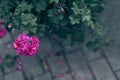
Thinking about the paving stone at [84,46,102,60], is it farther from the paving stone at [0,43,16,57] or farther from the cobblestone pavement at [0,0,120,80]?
the paving stone at [0,43,16,57]

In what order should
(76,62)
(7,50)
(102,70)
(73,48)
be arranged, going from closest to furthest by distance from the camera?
(102,70) → (76,62) → (73,48) → (7,50)

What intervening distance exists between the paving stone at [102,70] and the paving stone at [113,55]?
0.31ft

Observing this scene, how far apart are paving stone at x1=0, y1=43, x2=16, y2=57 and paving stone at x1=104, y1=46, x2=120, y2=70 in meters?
1.45

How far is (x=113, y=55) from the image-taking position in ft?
14.4

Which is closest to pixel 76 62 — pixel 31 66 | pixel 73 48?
pixel 73 48

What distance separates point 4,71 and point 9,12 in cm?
109

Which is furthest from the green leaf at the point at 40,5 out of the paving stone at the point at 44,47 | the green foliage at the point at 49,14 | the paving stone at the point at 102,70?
the paving stone at the point at 102,70

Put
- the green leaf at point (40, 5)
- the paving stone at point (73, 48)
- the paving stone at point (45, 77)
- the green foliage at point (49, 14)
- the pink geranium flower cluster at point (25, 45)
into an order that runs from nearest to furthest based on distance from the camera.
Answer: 1. the pink geranium flower cluster at point (25, 45)
2. the green foliage at point (49, 14)
3. the green leaf at point (40, 5)
4. the paving stone at point (45, 77)
5. the paving stone at point (73, 48)

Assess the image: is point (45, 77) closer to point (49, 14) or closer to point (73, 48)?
point (73, 48)

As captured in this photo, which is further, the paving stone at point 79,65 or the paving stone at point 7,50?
the paving stone at point 7,50

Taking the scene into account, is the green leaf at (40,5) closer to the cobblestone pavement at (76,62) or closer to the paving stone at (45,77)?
the cobblestone pavement at (76,62)

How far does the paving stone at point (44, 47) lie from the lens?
454 cm

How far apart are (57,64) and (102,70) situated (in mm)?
678

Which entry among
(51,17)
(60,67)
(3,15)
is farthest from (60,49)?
(3,15)
